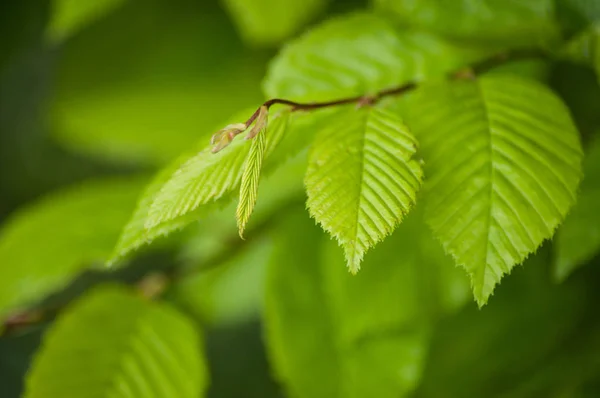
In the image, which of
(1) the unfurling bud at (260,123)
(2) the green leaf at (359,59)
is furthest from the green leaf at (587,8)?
(1) the unfurling bud at (260,123)

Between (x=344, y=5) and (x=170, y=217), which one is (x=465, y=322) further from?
(x=344, y=5)

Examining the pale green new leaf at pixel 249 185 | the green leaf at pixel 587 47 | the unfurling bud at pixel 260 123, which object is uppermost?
the unfurling bud at pixel 260 123

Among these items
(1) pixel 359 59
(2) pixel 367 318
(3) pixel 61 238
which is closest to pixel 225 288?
(3) pixel 61 238

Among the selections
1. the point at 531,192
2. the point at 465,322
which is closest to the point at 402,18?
the point at 531,192

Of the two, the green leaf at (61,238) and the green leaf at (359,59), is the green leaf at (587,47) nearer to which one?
the green leaf at (359,59)

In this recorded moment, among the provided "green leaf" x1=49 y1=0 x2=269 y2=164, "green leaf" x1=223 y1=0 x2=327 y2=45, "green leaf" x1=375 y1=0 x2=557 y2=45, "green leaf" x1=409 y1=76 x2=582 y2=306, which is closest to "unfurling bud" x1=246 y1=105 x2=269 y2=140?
"green leaf" x1=409 y1=76 x2=582 y2=306

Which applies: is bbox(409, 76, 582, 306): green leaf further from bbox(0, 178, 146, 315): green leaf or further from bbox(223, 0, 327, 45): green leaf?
bbox(0, 178, 146, 315): green leaf
